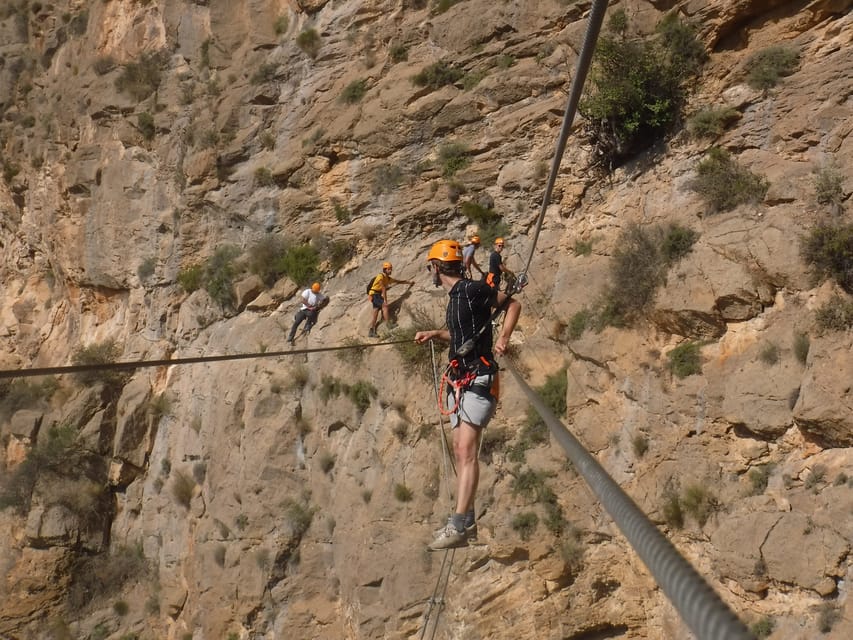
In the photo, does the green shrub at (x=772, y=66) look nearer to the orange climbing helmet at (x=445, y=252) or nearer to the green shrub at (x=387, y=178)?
the green shrub at (x=387, y=178)

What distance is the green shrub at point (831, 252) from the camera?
25.3ft

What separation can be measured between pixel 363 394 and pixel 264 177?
6.90 m

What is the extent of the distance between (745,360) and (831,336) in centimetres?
99

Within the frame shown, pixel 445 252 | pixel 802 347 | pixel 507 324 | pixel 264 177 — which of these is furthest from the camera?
pixel 264 177

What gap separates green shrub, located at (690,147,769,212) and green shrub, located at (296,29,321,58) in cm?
1075

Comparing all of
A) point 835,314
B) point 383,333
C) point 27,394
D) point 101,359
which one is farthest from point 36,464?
point 835,314

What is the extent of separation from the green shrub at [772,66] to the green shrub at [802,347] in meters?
4.00

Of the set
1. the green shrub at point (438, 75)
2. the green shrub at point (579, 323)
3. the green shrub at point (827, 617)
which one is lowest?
the green shrub at point (827, 617)

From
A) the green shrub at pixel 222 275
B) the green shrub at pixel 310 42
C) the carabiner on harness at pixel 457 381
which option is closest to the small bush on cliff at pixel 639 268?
the carabiner on harness at pixel 457 381

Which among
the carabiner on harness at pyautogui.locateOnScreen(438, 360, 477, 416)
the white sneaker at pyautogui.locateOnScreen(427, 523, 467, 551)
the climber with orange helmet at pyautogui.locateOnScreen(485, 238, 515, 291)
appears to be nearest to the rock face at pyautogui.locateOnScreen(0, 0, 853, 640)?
the climber with orange helmet at pyautogui.locateOnScreen(485, 238, 515, 291)

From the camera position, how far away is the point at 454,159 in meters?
13.9

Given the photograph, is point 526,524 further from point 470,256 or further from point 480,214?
point 480,214

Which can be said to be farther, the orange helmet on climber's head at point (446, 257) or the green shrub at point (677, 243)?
the green shrub at point (677, 243)

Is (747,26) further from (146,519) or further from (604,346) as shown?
(146,519)
